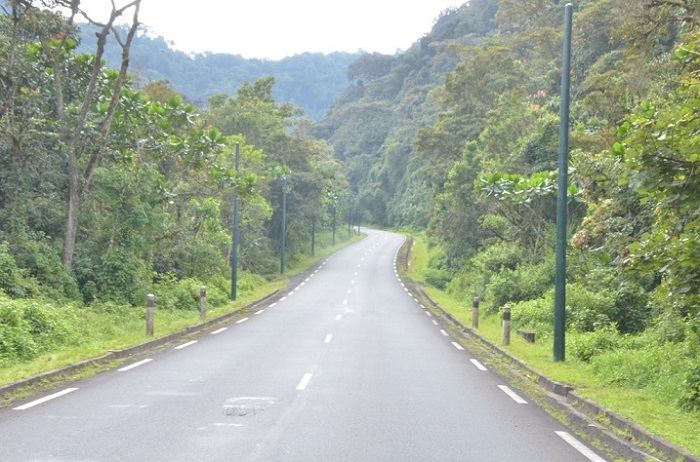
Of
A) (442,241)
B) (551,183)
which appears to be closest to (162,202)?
(551,183)

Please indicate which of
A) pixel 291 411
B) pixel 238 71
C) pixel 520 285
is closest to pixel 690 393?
pixel 291 411

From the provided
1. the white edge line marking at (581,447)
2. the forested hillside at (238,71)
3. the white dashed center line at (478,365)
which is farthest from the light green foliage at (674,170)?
the forested hillside at (238,71)

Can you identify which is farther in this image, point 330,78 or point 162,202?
point 330,78

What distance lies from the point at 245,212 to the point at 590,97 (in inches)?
899

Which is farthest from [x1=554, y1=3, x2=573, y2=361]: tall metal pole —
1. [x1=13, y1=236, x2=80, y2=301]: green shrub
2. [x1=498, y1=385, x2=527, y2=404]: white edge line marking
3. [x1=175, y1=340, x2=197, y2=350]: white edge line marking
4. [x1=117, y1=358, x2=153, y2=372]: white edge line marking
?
[x1=13, y1=236, x2=80, y2=301]: green shrub

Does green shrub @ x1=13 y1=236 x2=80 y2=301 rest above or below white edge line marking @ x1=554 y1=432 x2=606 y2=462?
above

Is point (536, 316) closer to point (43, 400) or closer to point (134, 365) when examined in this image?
point (134, 365)

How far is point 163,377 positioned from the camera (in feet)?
38.2

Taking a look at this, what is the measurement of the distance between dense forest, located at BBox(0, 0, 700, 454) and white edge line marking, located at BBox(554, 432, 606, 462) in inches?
76.4

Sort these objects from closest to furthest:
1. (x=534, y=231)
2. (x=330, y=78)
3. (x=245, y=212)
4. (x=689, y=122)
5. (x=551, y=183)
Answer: (x=689, y=122) → (x=551, y=183) → (x=534, y=231) → (x=245, y=212) → (x=330, y=78)

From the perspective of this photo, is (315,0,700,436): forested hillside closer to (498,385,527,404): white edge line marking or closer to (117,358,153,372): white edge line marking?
(498,385,527,404): white edge line marking

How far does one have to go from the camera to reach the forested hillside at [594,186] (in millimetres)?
8359

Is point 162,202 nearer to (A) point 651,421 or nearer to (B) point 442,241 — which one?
(A) point 651,421

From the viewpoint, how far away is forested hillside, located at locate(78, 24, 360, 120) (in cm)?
11475
